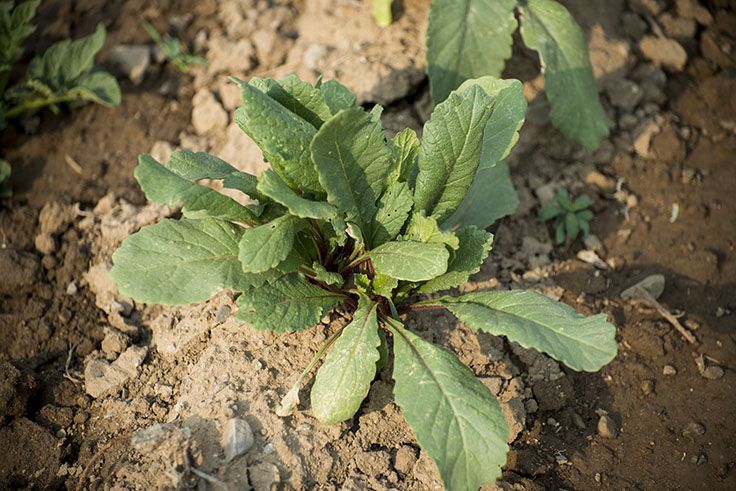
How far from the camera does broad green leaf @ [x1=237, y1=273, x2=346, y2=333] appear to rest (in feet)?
7.86

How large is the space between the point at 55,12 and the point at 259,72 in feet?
4.40

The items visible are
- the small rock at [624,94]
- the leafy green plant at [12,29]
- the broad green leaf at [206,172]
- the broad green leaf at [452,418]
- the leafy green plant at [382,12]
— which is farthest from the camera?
the small rock at [624,94]

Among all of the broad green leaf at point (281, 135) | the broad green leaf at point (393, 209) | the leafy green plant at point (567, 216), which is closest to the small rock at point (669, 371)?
the leafy green plant at point (567, 216)

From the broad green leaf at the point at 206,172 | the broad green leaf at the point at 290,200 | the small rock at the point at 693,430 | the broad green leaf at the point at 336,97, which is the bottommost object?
the small rock at the point at 693,430

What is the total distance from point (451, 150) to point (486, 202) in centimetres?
61

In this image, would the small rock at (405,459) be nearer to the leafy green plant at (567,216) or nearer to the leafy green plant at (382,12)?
the leafy green plant at (567,216)

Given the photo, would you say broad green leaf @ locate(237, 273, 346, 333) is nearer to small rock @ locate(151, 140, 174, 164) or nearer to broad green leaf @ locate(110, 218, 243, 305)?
broad green leaf @ locate(110, 218, 243, 305)

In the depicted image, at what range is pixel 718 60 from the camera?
4133 millimetres

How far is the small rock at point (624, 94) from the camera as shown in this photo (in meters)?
3.86

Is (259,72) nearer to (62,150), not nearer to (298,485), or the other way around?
(62,150)

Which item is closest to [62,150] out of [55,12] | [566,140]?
[55,12]

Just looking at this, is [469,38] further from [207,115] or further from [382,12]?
[207,115]

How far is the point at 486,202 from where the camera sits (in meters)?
3.03

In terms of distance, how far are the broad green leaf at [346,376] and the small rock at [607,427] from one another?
1014mm
